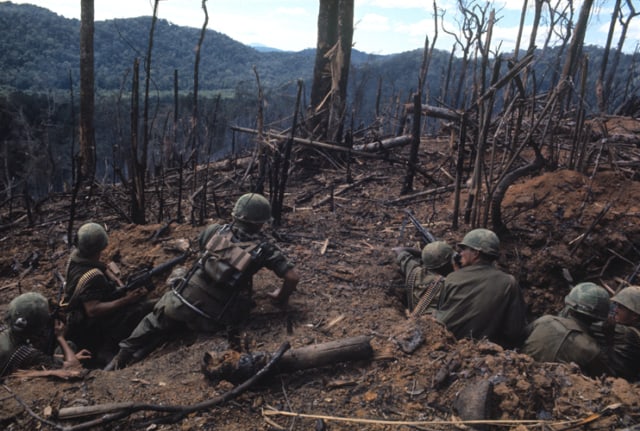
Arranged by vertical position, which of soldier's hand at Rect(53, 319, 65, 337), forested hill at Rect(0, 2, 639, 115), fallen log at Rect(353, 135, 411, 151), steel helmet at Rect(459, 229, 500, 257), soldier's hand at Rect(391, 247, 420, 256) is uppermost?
forested hill at Rect(0, 2, 639, 115)

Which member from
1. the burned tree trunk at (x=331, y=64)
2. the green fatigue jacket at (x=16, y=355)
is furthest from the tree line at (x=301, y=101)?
the green fatigue jacket at (x=16, y=355)

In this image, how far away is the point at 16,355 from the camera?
301 cm

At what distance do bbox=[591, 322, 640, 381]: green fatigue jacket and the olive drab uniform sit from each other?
248 centimetres

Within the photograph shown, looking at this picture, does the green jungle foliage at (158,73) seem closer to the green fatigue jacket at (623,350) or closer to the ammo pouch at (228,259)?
the ammo pouch at (228,259)

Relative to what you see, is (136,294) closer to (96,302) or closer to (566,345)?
(96,302)

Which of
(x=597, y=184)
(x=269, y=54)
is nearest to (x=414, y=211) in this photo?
(x=597, y=184)

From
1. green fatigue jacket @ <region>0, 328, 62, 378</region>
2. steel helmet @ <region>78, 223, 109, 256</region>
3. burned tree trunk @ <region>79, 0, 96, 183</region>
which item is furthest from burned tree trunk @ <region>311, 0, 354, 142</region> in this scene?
green fatigue jacket @ <region>0, 328, 62, 378</region>

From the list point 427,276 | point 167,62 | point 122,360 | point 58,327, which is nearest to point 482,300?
point 427,276

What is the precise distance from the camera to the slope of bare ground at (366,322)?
8.03 ft

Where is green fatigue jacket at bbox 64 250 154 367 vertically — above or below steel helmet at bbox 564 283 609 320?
below

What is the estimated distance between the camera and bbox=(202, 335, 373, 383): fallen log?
265 cm

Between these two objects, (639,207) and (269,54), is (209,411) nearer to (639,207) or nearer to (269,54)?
(639,207)

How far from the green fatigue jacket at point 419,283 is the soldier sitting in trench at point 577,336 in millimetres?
814

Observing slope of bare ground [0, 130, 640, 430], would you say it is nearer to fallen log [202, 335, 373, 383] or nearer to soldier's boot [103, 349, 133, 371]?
fallen log [202, 335, 373, 383]
